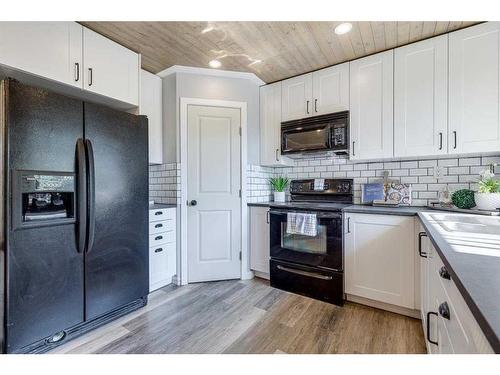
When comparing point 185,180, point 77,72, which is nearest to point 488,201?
point 185,180

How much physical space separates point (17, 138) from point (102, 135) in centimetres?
48

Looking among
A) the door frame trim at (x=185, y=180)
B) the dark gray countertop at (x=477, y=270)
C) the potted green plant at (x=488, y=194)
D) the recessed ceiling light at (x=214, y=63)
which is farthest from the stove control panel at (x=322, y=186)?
the recessed ceiling light at (x=214, y=63)

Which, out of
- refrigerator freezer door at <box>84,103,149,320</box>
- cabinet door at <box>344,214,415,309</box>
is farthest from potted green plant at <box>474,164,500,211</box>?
refrigerator freezer door at <box>84,103,149,320</box>

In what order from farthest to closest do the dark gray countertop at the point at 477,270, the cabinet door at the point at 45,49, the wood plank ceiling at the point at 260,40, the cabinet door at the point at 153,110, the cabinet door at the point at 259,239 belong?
the cabinet door at the point at 259,239
the cabinet door at the point at 153,110
the wood plank ceiling at the point at 260,40
the cabinet door at the point at 45,49
the dark gray countertop at the point at 477,270

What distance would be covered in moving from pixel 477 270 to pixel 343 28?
6.41ft

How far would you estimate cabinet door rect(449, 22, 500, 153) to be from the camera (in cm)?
182

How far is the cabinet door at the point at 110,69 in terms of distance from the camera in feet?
6.38

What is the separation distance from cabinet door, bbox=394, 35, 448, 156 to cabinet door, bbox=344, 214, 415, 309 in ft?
2.26

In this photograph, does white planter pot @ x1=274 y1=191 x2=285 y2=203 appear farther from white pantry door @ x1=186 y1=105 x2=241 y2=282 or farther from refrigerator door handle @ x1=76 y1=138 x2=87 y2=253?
refrigerator door handle @ x1=76 y1=138 x2=87 y2=253

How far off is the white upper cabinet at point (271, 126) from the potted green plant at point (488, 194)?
176cm

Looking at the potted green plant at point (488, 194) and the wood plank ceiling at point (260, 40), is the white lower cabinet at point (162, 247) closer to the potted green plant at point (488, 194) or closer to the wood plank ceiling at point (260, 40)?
the wood plank ceiling at point (260, 40)

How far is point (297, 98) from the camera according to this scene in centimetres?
276

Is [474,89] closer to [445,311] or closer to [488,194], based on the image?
[488,194]

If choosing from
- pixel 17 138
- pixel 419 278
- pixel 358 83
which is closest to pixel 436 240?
pixel 419 278
